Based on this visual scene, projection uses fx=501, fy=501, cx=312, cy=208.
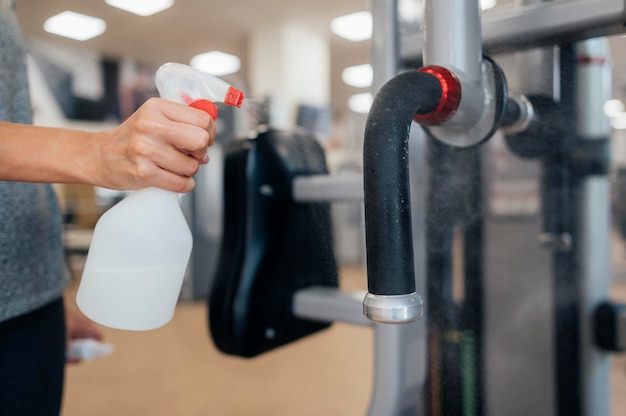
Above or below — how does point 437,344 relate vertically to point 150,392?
above

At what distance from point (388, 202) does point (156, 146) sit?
0.15 m

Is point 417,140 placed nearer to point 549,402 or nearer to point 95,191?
point 549,402

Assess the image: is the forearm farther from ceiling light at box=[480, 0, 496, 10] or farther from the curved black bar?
ceiling light at box=[480, 0, 496, 10]

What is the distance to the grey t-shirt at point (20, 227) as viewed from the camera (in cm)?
54

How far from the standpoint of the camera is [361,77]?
1.78ft

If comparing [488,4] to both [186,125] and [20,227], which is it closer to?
[186,125]

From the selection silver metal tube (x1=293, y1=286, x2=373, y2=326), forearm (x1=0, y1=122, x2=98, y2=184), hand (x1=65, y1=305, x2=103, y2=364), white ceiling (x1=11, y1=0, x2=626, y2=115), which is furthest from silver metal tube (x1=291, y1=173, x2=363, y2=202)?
white ceiling (x1=11, y1=0, x2=626, y2=115)

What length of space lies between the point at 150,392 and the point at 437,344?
4.67 feet

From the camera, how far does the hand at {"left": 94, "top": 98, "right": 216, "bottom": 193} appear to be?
31 cm

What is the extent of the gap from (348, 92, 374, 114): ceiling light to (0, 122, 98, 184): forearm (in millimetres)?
257

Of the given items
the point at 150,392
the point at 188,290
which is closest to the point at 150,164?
the point at 150,392

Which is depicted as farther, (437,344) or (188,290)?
(188,290)

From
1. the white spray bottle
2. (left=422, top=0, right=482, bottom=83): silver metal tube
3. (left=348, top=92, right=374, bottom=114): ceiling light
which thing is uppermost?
(left=422, top=0, right=482, bottom=83): silver metal tube

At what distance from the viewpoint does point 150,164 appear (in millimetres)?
319
